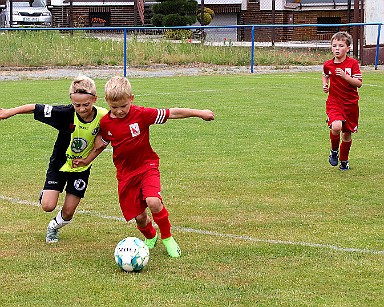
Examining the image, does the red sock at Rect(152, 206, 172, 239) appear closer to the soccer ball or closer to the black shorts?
the soccer ball

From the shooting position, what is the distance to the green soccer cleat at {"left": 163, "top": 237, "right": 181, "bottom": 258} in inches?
263

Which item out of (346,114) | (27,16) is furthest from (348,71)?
(27,16)

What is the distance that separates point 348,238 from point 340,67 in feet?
12.9

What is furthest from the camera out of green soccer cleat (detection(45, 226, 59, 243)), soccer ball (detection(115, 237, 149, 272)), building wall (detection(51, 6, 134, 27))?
building wall (detection(51, 6, 134, 27))

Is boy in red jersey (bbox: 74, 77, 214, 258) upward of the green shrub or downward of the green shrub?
downward

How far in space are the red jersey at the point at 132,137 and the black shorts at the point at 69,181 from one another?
0.56 meters

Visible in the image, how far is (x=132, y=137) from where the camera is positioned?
6723mm

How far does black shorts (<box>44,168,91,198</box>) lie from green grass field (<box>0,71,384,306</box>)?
1.40 feet

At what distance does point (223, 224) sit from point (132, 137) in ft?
5.00

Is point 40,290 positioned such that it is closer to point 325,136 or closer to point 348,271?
point 348,271

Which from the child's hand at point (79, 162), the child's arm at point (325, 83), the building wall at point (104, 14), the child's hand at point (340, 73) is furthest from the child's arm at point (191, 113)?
the building wall at point (104, 14)

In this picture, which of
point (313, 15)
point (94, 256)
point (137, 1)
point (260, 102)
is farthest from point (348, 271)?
point (313, 15)

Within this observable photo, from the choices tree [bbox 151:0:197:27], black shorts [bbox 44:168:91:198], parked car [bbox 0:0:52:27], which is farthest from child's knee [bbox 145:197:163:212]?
parked car [bbox 0:0:52:27]

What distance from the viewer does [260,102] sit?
1797 cm
